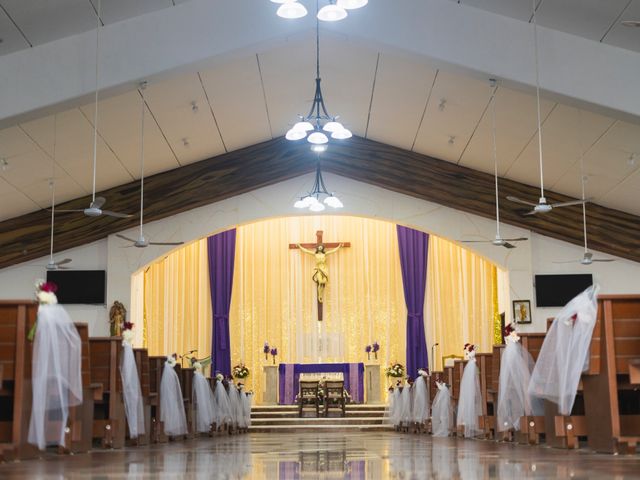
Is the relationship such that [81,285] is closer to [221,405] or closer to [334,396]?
[221,405]

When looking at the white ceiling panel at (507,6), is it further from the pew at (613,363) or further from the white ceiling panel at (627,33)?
the pew at (613,363)

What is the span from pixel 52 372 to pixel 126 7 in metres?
5.19

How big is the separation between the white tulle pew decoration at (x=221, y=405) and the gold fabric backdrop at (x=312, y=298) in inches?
207

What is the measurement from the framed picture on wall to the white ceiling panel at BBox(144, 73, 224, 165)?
19.4ft

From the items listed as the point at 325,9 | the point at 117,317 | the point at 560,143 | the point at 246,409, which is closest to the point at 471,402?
the point at 325,9

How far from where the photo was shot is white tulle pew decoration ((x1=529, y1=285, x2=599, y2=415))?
18.8ft

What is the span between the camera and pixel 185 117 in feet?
41.1

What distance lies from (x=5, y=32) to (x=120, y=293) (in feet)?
23.4

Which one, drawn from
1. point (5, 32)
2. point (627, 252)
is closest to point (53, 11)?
point (5, 32)

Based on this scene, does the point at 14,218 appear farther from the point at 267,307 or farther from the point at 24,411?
the point at 24,411

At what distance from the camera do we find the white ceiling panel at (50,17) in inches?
335

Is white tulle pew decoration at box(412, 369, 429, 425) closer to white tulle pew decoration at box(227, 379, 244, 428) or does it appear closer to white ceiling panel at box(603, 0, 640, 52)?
white tulle pew decoration at box(227, 379, 244, 428)

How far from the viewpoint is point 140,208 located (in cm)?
1479

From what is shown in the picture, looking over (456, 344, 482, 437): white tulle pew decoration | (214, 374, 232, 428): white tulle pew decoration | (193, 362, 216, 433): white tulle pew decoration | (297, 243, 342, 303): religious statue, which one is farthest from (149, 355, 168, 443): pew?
(297, 243, 342, 303): religious statue
